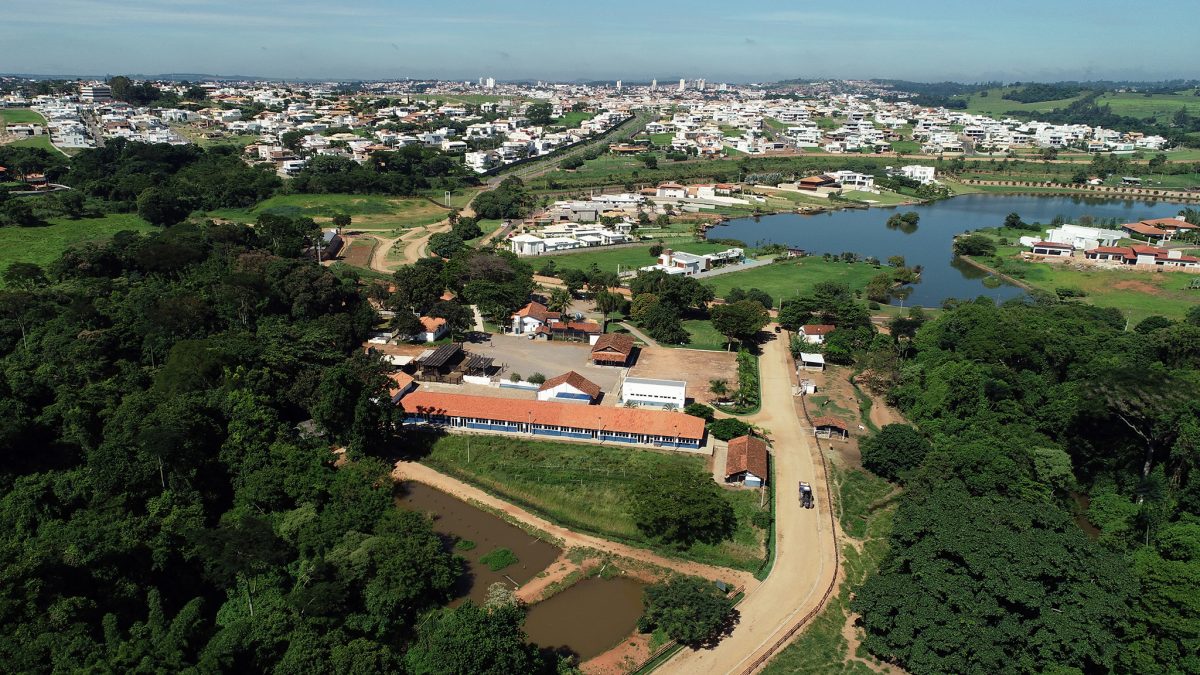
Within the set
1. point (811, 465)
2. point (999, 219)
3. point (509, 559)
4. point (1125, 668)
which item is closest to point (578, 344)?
point (811, 465)

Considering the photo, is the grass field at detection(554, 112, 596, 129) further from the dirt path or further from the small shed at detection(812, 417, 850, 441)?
the dirt path

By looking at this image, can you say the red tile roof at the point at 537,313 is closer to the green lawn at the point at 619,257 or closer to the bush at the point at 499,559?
the green lawn at the point at 619,257

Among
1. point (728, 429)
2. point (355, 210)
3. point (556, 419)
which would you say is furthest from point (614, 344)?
point (355, 210)

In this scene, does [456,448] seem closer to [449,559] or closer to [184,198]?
[449,559]

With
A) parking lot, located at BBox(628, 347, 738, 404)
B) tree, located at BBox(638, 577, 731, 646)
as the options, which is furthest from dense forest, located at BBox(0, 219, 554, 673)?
parking lot, located at BBox(628, 347, 738, 404)

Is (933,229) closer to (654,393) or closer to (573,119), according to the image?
(654,393)
